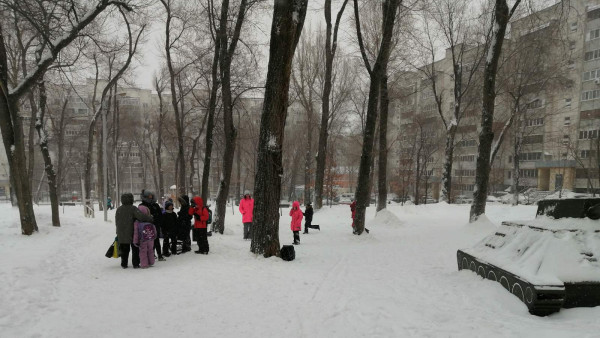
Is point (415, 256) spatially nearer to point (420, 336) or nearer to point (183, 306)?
point (420, 336)

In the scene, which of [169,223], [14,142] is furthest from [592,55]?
[14,142]

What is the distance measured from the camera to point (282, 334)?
428cm

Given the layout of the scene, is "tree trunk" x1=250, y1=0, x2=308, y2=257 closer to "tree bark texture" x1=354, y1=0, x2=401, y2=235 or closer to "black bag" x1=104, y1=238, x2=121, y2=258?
"black bag" x1=104, y1=238, x2=121, y2=258

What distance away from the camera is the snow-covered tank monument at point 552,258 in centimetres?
446

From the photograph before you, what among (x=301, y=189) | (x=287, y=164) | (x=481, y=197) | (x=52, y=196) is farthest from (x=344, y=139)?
(x=52, y=196)

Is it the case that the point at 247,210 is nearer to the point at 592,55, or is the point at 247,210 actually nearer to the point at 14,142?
the point at 14,142

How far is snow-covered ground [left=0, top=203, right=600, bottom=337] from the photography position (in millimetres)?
4305

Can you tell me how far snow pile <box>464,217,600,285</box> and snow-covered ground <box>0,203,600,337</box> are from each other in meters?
0.42

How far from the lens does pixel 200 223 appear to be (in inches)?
365

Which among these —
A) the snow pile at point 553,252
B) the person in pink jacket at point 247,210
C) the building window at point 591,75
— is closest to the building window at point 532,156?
the building window at point 591,75

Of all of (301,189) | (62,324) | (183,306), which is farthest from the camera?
(301,189)

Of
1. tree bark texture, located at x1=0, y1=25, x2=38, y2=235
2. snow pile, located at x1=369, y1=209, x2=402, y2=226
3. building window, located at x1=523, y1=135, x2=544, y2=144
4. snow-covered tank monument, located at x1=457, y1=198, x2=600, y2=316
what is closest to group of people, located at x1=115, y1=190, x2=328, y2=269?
tree bark texture, located at x1=0, y1=25, x2=38, y2=235

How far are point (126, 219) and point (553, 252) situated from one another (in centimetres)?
767

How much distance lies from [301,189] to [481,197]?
147ft
